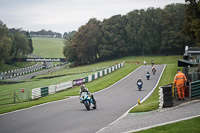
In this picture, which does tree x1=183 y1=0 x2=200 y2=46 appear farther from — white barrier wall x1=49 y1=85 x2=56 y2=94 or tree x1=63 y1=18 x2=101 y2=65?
tree x1=63 y1=18 x2=101 y2=65

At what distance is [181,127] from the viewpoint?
32.6ft

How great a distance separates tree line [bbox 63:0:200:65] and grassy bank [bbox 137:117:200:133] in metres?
81.7

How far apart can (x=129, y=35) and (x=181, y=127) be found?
89540mm

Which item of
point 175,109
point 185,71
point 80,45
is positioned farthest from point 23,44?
point 175,109

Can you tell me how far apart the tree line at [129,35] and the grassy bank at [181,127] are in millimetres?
81660

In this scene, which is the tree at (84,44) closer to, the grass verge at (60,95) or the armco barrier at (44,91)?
the grass verge at (60,95)

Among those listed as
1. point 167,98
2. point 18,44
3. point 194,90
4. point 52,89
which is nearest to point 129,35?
point 18,44

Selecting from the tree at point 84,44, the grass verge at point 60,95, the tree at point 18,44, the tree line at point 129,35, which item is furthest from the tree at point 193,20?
the tree at point 18,44

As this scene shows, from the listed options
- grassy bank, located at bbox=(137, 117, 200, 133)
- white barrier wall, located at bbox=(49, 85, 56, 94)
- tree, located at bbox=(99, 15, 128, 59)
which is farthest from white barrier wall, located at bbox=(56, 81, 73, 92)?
tree, located at bbox=(99, 15, 128, 59)

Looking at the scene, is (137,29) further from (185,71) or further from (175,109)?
(175,109)

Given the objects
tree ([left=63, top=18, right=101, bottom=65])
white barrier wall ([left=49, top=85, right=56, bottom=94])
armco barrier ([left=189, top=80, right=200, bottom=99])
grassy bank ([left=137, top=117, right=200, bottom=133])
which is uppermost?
tree ([left=63, top=18, right=101, bottom=65])

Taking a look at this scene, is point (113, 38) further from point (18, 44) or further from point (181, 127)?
point (181, 127)

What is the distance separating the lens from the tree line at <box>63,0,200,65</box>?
91.8 meters

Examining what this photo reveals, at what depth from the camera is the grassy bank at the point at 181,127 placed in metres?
9.49
